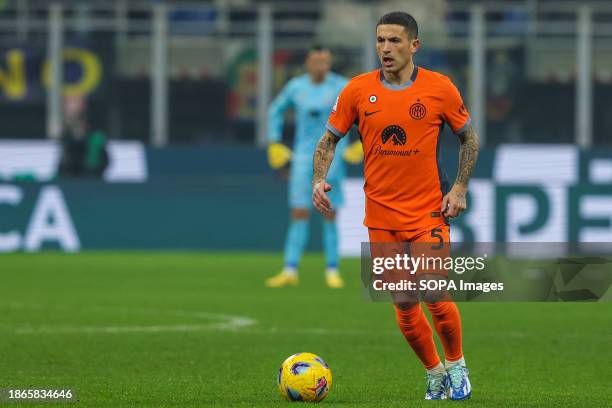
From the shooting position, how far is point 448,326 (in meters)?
7.28

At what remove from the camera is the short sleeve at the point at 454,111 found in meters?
7.29

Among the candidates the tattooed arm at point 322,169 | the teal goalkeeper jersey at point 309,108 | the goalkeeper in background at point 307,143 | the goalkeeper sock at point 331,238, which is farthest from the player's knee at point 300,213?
the tattooed arm at point 322,169

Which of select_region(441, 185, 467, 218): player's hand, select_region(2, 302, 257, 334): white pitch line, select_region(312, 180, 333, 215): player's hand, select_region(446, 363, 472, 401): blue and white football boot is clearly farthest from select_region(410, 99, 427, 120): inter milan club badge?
select_region(2, 302, 257, 334): white pitch line

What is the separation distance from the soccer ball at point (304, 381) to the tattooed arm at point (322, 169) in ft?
2.44

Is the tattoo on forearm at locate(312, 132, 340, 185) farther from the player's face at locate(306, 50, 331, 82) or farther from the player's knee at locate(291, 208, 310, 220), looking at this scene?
the player's knee at locate(291, 208, 310, 220)

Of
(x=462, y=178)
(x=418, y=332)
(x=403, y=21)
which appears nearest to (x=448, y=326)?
(x=418, y=332)

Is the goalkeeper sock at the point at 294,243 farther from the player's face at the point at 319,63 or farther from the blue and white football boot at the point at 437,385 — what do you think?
the blue and white football boot at the point at 437,385

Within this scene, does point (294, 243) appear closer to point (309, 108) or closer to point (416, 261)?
point (309, 108)

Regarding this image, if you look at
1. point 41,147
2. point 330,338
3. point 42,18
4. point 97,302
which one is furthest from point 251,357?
point 42,18

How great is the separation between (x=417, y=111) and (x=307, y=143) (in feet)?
25.0

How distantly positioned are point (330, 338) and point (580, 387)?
2894 mm

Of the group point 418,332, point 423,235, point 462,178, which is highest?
point 462,178

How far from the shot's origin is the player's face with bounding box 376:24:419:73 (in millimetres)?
7195

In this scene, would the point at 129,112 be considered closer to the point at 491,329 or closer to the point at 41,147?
the point at 41,147
